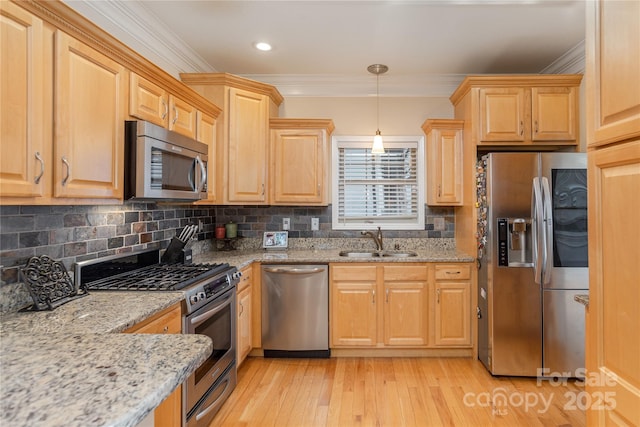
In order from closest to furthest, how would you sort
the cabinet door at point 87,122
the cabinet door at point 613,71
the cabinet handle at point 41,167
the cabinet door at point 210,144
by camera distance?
the cabinet door at point 613,71 < the cabinet handle at point 41,167 < the cabinet door at point 87,122 < the cabinet door at point 210,144

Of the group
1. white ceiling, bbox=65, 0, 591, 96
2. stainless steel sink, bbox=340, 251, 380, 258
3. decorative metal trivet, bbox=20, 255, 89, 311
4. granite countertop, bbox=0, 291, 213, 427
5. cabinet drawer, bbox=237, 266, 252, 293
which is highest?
white ceiling, bbox=65, 0, 591, 96

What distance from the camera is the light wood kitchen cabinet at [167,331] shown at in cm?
144

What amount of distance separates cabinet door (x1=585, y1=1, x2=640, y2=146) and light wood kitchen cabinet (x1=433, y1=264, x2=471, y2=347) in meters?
1.96

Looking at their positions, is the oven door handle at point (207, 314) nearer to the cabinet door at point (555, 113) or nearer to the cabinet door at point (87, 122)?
the cabinet door at point (87, 122)

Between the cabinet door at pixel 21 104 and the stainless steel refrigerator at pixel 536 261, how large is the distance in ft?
9.12

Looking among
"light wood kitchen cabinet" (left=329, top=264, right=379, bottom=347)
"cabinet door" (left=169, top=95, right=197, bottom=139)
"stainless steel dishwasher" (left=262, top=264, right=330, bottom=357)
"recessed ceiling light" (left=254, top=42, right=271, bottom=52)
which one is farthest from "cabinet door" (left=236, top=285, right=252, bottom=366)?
"recessed ceiling light" (left=254, top=42, right=271, bottom=52)

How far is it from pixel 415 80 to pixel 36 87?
3.14 metres

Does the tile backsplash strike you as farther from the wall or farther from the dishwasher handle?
the wall

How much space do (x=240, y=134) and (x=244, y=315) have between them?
5.28ft

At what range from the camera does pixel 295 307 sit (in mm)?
2930

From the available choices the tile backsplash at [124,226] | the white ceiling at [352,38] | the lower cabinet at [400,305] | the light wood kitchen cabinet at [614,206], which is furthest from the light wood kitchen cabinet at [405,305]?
the white ceiling at [352,38]

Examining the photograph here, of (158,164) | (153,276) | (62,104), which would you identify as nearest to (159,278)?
(153,276)

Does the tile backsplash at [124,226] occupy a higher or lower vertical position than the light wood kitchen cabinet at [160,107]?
lower

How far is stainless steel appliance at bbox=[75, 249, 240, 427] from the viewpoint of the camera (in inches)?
70.7
